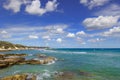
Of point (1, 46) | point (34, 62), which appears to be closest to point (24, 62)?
point (34, 62)

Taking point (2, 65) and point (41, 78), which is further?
point (2, 65)

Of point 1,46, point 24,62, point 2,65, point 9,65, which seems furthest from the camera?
point 1,46

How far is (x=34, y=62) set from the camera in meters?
55.5

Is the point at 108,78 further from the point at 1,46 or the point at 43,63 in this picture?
the point at 1,46

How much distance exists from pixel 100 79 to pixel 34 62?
27.7 m

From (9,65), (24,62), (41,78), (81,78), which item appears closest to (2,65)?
(9,65)

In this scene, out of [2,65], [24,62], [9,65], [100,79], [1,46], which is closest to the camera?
[100,79]

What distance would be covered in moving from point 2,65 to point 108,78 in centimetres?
2579

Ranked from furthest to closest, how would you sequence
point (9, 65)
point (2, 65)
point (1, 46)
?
1. point (1, 46)
2. point (9, 65)
3. point (2, 65)

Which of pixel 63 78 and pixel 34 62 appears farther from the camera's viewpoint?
pixel 34 62

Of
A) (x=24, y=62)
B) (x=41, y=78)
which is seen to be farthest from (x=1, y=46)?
(x=41, y=78)

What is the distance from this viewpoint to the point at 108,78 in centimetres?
3272

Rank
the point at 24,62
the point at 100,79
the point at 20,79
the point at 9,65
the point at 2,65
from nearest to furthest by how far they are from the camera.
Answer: the point at 20,79
the point at 100,79
the point at 2,65
the point at 9,65
the point at 24,62

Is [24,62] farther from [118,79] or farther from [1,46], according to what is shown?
[1,46]
